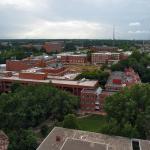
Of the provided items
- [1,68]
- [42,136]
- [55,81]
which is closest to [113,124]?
[42,136]

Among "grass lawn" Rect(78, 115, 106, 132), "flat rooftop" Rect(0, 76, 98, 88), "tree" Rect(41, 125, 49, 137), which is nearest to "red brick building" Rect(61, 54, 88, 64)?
"flat rooftop" Rect(0, 76, 98, 88)

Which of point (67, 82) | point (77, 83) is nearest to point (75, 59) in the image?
point (67, 82)

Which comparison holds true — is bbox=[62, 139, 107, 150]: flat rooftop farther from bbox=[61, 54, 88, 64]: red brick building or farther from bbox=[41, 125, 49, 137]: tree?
bbox=[61, 54, 88, 64]: red brick building

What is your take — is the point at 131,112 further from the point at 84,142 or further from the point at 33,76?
the point at 33,76

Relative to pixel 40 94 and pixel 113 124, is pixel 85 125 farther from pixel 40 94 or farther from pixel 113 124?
pixel 113 124

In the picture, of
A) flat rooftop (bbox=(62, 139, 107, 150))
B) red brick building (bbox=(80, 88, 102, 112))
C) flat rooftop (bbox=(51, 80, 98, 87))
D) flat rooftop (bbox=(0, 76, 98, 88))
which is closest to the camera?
flat rooftop (bbox=(62, 139, 107, 150))

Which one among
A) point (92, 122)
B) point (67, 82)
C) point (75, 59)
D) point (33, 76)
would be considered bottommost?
point (92, 122)

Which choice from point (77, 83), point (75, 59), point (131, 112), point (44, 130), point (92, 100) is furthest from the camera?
point (75, 59)
